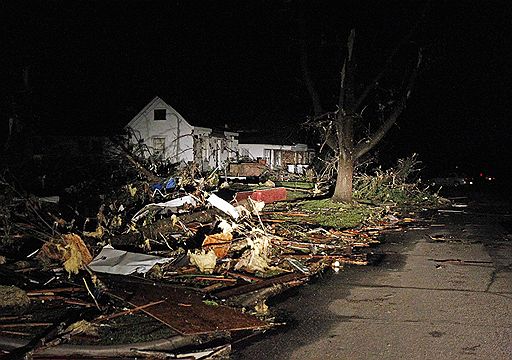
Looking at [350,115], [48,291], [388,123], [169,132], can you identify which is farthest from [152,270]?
[169,132]

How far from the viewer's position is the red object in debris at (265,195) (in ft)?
64.9

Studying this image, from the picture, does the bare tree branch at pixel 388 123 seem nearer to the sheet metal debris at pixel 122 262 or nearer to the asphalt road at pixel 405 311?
the asphalt road at pixel 405 311

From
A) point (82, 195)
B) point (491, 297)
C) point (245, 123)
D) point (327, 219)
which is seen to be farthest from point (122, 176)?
point (245, 123)

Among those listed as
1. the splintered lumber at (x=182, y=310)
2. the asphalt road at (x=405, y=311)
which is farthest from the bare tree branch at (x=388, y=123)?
the splintered lumber at (x=182, y=310)

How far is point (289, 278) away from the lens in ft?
32.0

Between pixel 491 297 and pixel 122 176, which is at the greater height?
pixel 122 176

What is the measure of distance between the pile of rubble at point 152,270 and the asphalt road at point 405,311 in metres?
0.55

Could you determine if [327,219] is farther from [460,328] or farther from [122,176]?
[460,328]

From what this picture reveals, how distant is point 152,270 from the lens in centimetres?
961

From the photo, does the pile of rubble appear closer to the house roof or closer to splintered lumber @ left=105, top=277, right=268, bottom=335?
splintered lumber @ left=105, top=277, right=268, bottom=335

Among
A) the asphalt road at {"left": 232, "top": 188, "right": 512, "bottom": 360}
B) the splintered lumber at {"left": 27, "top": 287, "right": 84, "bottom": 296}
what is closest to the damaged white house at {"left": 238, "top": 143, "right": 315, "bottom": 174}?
the asphalt road at {"left": 232, "top": 188, "right": 512, "bottom": 360}

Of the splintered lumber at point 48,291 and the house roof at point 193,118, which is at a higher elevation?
the house roof at point 193,118

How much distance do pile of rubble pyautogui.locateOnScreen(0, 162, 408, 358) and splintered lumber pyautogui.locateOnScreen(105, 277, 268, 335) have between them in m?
0.01

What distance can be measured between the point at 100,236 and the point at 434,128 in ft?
164
